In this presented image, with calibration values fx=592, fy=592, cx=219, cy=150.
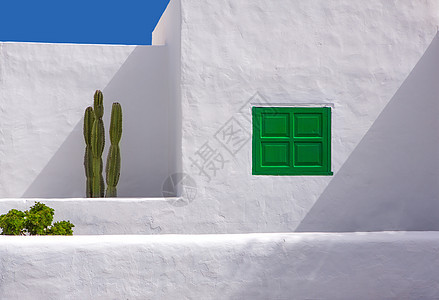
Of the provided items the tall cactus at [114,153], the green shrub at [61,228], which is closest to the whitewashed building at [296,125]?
the green shrub at [61,228]

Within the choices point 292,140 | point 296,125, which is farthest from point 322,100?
point 292,140

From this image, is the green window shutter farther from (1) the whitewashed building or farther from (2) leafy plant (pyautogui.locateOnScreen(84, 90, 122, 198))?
(2) leafy plant (pyautogui.locateOnScreen(84, 90, 122, 198))

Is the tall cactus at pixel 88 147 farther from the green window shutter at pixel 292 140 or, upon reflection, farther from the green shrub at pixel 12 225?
the green window shutter at pixel 292 140

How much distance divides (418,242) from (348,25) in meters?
4.03

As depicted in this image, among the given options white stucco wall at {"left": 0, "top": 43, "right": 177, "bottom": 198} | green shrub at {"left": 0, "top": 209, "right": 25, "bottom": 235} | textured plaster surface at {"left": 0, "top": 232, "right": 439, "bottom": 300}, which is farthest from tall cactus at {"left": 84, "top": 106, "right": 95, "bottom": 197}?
textured plaster surface at {"left": 0, "top": 232, "right": 439, "bottom": 300}

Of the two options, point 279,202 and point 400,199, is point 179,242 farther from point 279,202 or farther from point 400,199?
point 400,199

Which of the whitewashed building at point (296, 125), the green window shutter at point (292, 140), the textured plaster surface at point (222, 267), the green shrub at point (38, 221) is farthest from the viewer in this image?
the green window shutter at point (292, 140)

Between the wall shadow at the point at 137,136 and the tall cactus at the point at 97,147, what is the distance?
60 centimetres

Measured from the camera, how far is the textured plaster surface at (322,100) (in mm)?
9297

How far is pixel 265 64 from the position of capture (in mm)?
9406

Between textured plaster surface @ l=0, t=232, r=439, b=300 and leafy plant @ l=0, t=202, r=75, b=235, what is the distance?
1.01m

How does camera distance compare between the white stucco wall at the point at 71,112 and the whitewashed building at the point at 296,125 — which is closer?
the whitewashed building at the point at 296,125

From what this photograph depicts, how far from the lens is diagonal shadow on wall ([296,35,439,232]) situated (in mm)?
9469

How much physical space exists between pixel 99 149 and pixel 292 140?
334 cm
